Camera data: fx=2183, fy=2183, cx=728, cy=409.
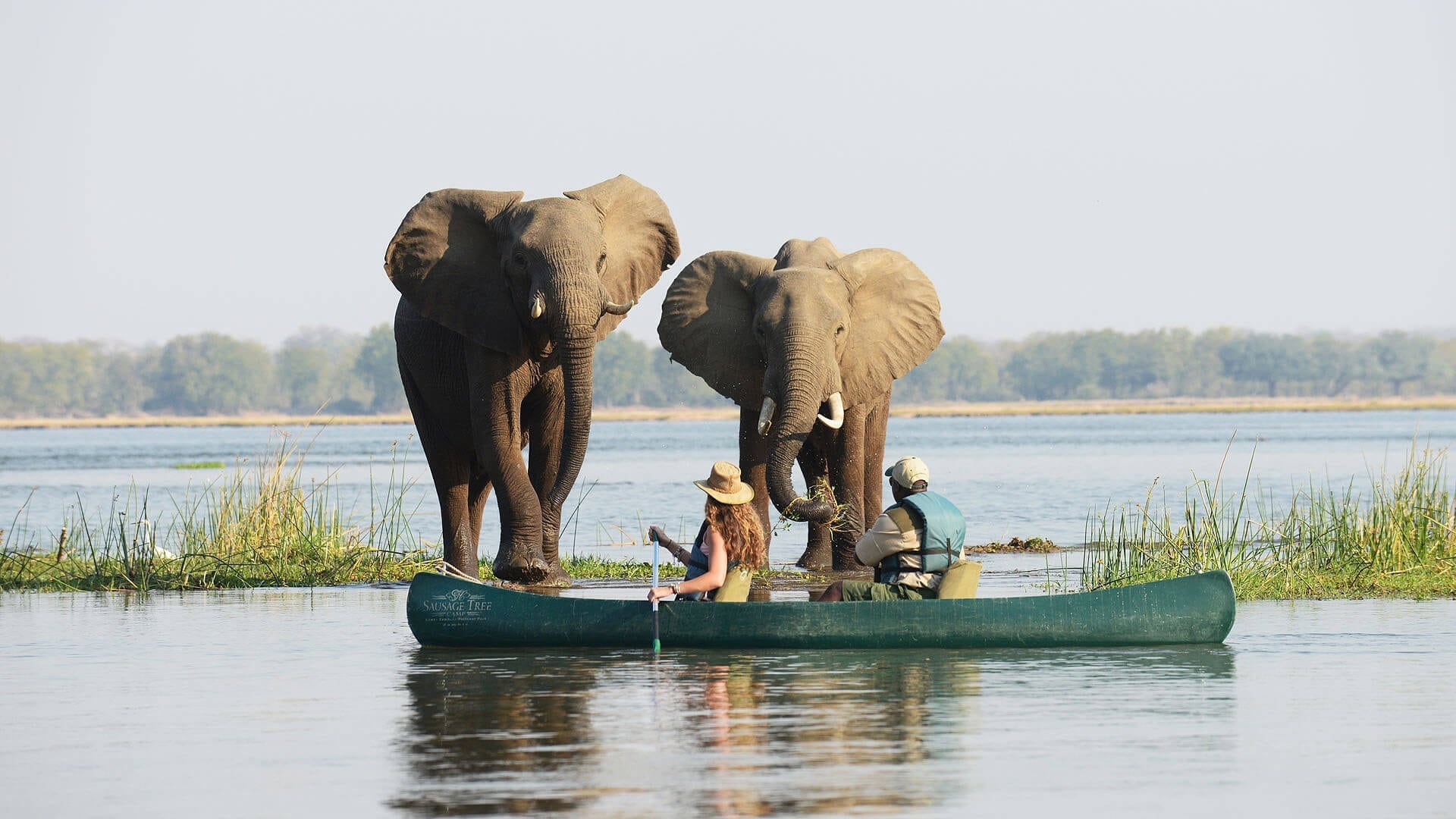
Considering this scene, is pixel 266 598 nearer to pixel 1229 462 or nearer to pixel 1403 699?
pixel 1403 699

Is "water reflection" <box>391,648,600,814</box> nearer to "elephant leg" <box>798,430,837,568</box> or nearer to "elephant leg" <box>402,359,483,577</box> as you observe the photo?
"elephant leg" <box>402,359,483,577</box>

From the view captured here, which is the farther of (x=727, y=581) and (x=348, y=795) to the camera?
(x=727, y=581)

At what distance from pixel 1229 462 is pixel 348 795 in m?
47.6

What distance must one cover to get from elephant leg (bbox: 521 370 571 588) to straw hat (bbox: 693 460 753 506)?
200 inches

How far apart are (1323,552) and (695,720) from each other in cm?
957

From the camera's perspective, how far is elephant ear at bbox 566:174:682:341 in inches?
786

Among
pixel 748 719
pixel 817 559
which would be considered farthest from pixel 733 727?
pixel 817 559

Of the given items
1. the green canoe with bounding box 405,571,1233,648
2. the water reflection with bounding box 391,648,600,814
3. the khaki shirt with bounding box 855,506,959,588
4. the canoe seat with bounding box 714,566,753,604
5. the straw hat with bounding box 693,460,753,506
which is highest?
the straw hat with bounding box 693,460,753,506

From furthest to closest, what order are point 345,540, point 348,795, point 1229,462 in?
point 1229,462 < point 345,540 < point 348,795

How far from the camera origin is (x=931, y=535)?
47.5 ft

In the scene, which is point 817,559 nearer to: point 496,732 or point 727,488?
point 727,488

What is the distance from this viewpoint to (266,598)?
1986cm

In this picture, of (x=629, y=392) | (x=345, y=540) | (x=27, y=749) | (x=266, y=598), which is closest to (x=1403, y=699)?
(x=27, y=749)

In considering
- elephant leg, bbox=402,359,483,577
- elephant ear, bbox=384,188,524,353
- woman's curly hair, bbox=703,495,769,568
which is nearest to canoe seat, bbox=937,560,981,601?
woman's curly hair, bbox=703,495,769,568
